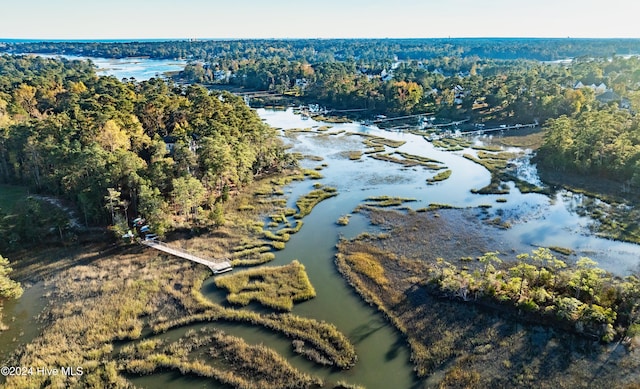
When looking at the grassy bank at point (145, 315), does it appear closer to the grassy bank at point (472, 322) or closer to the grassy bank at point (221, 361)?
the grassy bank at point (221, 361)

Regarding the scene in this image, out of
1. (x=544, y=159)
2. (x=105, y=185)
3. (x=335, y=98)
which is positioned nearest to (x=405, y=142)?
(x=544, y=159)

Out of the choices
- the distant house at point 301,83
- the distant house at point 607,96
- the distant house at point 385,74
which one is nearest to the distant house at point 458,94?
the distant house at point 607,96

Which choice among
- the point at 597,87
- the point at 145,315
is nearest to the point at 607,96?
the point at 597,87

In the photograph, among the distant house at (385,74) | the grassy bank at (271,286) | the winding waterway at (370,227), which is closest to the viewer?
the winding waterway at (370,227)

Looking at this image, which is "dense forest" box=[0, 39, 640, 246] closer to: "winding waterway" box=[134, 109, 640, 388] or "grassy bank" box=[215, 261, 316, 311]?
"winding waterway" box=[134, 109, 640, 388]

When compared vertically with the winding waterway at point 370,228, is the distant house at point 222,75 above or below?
above

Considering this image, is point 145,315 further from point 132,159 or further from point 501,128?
point 501,128

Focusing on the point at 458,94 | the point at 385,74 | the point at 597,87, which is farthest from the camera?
the point at 385,74
